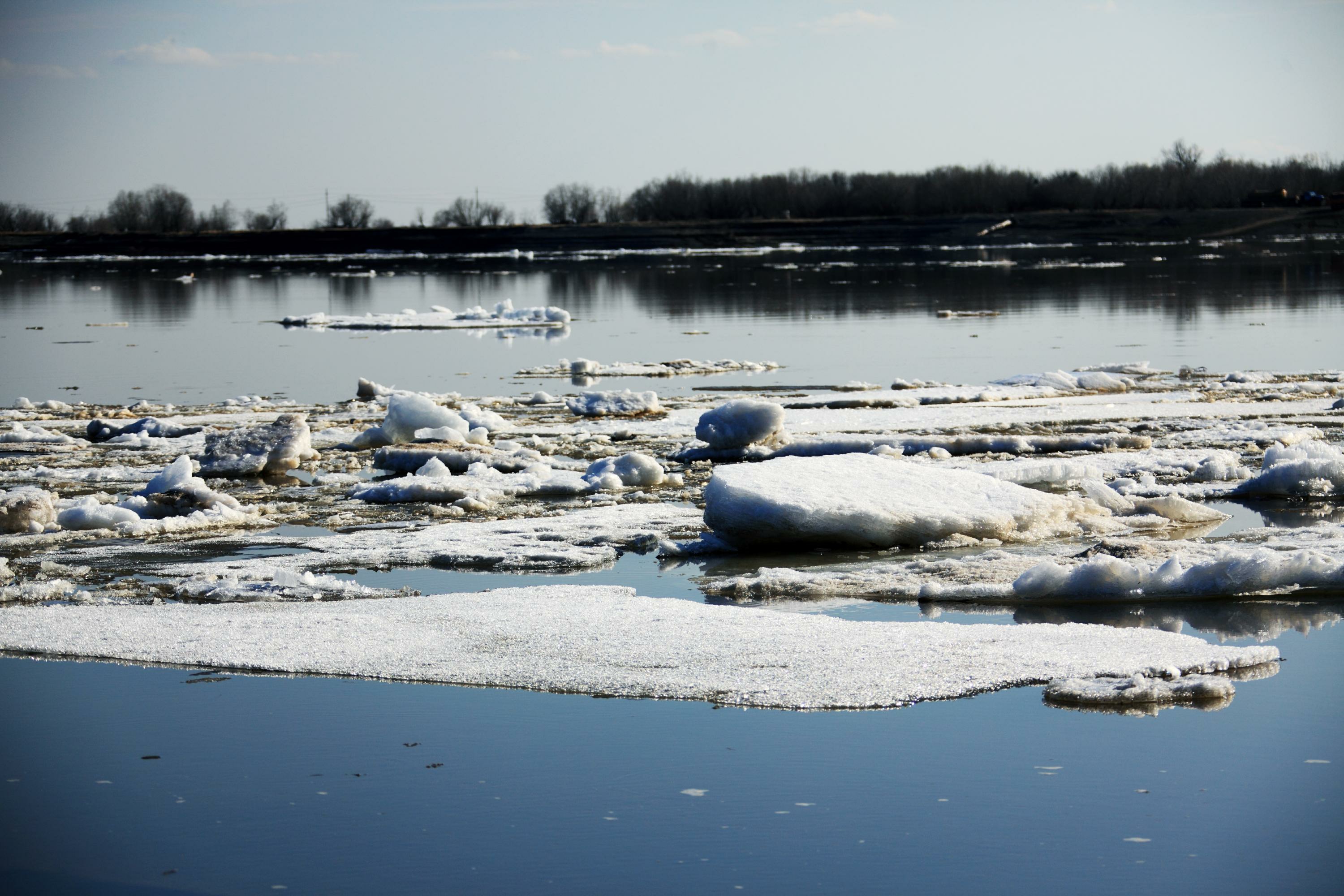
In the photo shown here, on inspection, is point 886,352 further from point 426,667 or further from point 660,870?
point 660,870

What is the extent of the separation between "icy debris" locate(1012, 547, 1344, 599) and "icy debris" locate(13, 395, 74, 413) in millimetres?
9834

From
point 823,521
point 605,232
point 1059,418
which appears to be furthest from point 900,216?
point 823,521

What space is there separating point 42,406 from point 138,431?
2.61 meters

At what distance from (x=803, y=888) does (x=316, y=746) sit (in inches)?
62.9

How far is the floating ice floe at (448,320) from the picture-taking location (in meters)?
22.9

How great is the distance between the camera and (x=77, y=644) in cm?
516

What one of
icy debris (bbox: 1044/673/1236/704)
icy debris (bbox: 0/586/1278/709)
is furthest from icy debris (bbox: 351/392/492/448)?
icy debris (bbox: 1044/673/1236/704)

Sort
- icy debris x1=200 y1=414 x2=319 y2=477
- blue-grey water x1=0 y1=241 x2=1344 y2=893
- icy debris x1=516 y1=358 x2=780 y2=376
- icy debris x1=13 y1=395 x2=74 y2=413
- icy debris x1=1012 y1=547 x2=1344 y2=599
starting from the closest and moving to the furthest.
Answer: blue-grey water x1=0 y1=241 x2=1344 y2=893
icy debris x1=1012 y1=547 x2=1344 y2=599
icy debris x1=200 y1=414 x2=319 y2=477
icy debris x1=13 y1=395 x2=74 y2=413
icy debris x1=516 y1=358 x2=780 y2=376

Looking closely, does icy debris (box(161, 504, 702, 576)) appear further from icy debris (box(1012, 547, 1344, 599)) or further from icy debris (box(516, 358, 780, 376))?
icy debris (box(516, 358, 780, 376))

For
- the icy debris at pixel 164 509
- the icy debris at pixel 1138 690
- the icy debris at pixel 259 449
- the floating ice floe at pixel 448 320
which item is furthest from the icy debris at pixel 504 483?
the floating ice floe at pixel 448 320

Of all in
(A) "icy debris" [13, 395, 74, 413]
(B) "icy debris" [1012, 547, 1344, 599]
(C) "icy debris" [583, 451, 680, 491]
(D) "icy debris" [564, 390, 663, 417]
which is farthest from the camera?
(A) "icy debris" [13, 395, 74, 413]

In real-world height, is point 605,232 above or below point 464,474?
above

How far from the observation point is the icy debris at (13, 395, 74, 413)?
12.9 m

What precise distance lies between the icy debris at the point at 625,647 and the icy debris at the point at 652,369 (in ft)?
32.0
